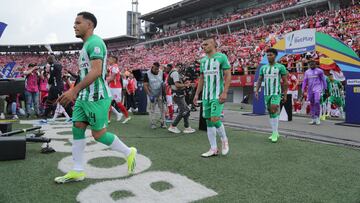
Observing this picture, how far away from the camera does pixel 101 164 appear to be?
392cm

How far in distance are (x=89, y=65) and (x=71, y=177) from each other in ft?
3.95

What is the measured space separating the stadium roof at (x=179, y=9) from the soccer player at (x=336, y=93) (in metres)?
32.5

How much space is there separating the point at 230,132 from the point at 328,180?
3.56 meters

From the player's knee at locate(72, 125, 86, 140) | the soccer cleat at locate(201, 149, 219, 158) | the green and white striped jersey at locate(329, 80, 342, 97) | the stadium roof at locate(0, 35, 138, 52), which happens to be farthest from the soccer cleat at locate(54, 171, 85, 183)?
the stadium roof at locate(0, 35, 138, 52)

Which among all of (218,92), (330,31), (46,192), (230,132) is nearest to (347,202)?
(218,92)

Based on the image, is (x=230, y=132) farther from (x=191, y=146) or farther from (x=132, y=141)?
(x=132, y=141)

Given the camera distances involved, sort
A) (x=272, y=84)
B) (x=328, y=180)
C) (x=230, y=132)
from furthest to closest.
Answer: (x=230, y=132) < (x=272, y=84) < (x=328, y=180)

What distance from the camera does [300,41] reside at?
973cm

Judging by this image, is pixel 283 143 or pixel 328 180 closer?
pixel 328 180

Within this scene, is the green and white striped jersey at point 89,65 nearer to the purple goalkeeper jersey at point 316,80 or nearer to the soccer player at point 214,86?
the soccer player at point 214,86

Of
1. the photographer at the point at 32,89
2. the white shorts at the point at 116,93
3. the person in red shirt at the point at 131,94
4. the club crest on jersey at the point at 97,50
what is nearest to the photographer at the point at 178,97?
the white shorts at the point at 116,93

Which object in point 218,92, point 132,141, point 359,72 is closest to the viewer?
point 218,92

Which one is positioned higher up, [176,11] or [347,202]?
[176,11]

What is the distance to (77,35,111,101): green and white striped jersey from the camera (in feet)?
10.1
